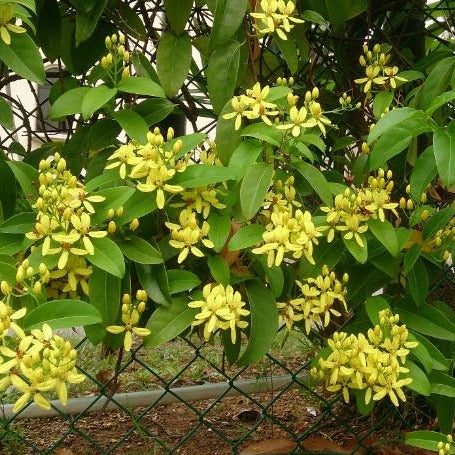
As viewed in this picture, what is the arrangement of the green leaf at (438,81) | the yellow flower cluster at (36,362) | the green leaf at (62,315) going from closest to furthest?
the yellow flower cluster at (36,362) < the green leaf at (62,315) < the green leaf at (438,81)

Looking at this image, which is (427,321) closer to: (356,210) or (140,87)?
(356,210)

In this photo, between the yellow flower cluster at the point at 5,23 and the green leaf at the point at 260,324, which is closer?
the yellow flower cluster at the point at 5,23

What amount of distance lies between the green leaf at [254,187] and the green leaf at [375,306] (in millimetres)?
331

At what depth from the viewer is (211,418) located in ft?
7.57

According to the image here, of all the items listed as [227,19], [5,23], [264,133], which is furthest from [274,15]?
[5,23]

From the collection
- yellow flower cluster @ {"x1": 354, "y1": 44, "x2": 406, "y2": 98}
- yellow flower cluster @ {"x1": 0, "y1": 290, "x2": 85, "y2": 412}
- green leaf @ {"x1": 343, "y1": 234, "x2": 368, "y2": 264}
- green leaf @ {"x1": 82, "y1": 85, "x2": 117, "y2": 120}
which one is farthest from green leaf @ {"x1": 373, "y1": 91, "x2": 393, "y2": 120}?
yellow flower cluster @ {"x1": 0, "y1": 290, "x2": 85, "y2": 412}

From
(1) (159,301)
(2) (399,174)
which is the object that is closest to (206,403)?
(2) (399,174)

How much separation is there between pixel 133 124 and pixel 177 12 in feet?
0.89

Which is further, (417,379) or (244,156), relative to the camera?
(417,379)

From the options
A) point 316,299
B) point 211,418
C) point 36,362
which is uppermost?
point 36,362

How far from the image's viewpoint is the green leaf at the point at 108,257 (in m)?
1.14

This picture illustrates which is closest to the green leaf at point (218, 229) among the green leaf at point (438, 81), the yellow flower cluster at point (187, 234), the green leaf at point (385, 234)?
the yellow flower cluster at point (187, 234)

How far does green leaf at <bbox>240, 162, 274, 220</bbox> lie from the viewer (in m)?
1.22

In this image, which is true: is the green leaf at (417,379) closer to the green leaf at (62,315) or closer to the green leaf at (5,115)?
the green leaf at (62,315)
